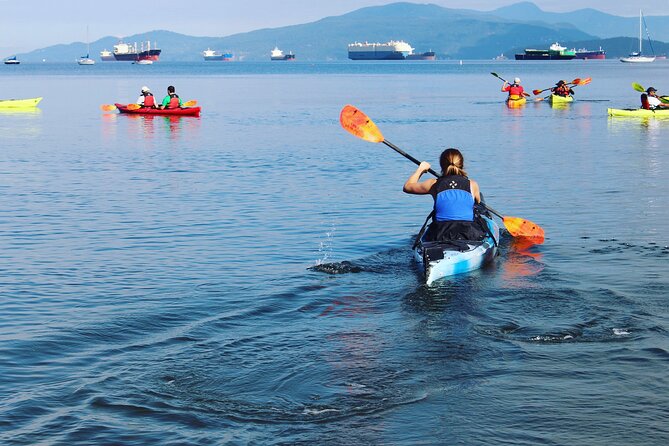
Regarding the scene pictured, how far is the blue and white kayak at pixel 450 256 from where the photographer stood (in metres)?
13.6

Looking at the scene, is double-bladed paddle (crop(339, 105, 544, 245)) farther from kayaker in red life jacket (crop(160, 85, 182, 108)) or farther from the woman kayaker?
kayaker in red life jacket (crop(160, 85, 182, 108))

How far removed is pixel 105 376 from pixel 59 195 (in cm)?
1416

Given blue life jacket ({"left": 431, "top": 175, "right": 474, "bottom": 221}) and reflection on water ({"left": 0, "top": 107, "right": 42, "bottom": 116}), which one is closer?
blue life jacket ({"left": 431, "top": 175, "right": 474, "bottom": 221})

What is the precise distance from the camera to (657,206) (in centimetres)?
2072

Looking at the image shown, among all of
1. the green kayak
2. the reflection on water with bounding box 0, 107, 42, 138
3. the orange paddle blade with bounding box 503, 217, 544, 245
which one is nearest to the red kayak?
the reflection on water with bounding box 0, 107, 42, 138

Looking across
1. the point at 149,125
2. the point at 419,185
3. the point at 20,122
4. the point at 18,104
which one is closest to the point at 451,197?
the point at 419,185

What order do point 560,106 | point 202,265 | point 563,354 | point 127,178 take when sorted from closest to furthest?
point 563,354
point 202,265
point 127,178
point 560,106

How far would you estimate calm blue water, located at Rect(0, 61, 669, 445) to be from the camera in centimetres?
883

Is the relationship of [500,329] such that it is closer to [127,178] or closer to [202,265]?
[202,265]

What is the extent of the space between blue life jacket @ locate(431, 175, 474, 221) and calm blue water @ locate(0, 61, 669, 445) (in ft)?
2.98

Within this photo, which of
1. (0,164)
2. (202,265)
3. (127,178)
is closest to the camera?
(202,265)

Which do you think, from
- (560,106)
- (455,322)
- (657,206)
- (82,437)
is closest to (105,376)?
(82,437)

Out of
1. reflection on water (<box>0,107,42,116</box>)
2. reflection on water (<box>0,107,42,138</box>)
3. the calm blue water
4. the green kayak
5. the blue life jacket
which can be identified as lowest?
the calm blue water

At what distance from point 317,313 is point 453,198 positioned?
2792 millimetres
